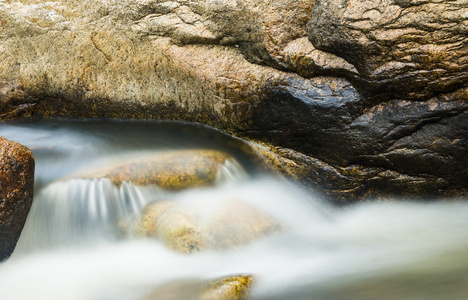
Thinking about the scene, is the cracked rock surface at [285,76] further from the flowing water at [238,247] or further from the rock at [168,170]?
the rock at [168,170]

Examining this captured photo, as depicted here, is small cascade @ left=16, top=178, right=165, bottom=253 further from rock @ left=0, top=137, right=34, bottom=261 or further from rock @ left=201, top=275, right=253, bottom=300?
rock @ left=201, top=275, right=253, bottom=300

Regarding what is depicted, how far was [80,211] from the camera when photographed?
4.19 meters

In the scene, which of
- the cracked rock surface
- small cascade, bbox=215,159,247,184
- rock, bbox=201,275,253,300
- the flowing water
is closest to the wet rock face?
the cracked rock surface

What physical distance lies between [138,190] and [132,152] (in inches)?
32.9

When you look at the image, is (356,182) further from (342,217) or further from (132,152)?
(132,152)

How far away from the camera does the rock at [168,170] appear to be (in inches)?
172

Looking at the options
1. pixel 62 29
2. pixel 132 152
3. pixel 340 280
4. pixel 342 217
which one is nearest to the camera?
pixel 340 280

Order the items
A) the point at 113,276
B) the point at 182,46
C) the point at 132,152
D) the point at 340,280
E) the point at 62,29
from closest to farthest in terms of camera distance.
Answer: the point at 340,280, the point at 113,276, the point at 132,152, the point at 182,46, the point at 62,29

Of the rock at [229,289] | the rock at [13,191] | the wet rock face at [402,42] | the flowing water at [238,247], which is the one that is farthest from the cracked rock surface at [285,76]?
the rock at [13,191]

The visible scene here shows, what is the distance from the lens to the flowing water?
3340mm

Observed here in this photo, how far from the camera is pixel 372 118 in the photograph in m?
4.34

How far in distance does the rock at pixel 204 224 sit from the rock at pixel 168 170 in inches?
11.9

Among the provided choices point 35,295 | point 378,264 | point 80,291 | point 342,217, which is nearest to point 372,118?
point 342,217

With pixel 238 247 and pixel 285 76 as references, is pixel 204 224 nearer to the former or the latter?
pixel 238 247
